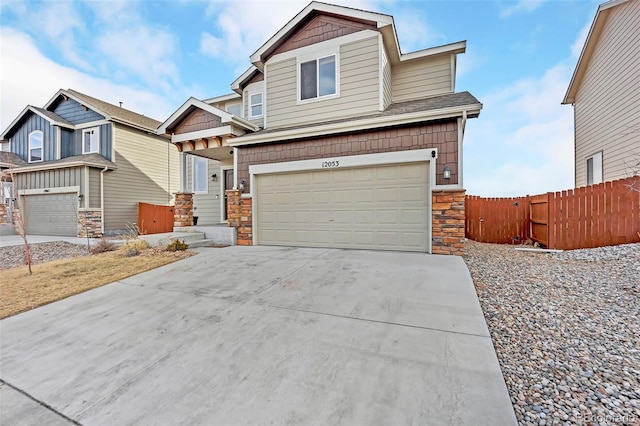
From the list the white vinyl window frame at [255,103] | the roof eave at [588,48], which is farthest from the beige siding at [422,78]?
the roof eave at [588,48]

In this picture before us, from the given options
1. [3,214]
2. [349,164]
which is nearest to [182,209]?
[349,164]

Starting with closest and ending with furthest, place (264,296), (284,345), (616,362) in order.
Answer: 1. (616,362)
2. (284,345)
3. (264,296)

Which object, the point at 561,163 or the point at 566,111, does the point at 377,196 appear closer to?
the point at 561,163

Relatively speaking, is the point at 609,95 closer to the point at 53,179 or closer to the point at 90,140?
the point at 90,140

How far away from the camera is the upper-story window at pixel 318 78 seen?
27.6 ft

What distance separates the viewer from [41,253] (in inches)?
348

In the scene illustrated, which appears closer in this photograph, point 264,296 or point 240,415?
point 240,415

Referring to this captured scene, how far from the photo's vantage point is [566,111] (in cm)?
1290

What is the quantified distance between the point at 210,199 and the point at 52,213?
8.25 metres

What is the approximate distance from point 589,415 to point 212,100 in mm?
14445

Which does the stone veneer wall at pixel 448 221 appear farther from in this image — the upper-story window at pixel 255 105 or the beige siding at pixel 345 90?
the upper-story window at pixel 255 105

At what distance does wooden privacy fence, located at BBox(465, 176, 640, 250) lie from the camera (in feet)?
20.9

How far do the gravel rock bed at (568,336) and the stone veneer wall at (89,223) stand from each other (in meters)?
15.1

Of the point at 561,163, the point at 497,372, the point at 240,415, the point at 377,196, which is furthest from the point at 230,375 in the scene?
the point at 561,163
